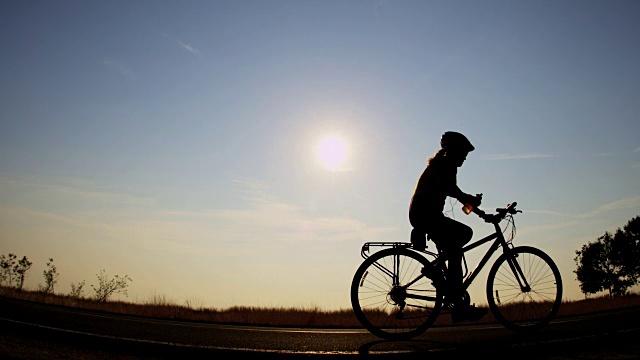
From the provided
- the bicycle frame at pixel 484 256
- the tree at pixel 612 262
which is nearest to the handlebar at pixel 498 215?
the bicycle frame at pixel 484 256

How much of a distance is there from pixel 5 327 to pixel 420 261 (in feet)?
18.4

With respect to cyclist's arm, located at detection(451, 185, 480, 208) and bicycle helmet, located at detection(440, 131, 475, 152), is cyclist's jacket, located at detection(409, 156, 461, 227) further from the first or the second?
bicycle helmet, located at detection(440, 131, 475, 152)

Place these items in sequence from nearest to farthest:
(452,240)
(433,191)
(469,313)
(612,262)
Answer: (469,313) < (452,240) < (433,191) < (612,262)

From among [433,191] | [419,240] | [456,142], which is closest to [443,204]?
[433,191]

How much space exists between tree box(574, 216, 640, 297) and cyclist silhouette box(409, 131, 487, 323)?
58.9m

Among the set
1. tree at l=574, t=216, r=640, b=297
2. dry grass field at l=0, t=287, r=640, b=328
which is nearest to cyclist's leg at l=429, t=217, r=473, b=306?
dry grass field at l=0, t=287, r=640, b=328

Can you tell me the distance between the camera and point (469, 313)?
544 centimetres

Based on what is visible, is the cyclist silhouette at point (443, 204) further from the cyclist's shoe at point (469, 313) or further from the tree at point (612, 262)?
the tree at point (612, 262)

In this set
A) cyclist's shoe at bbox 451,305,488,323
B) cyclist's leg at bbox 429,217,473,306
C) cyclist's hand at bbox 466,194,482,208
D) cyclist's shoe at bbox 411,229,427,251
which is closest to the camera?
cyclist's shoe at bbox 451,305,488,323

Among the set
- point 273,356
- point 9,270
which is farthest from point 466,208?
point 9,270

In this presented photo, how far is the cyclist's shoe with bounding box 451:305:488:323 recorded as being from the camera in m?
5.43

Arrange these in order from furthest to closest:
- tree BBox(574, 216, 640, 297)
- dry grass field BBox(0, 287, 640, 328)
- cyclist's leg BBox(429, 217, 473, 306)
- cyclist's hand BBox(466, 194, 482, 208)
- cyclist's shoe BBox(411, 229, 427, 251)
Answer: tree BBox(574, 216, 640, 297) < dry grass field BBox(0, 287, 640, 328) < cyclist's hand BBox(466, 194, 482, 208) < cyclist's shoe BBox(411, 229, 427, 251) < cyclist's leg BBox(429, 217, 473, 306)

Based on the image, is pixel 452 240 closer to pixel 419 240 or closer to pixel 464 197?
pixel 419 240

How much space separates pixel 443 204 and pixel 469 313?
1.47 m
